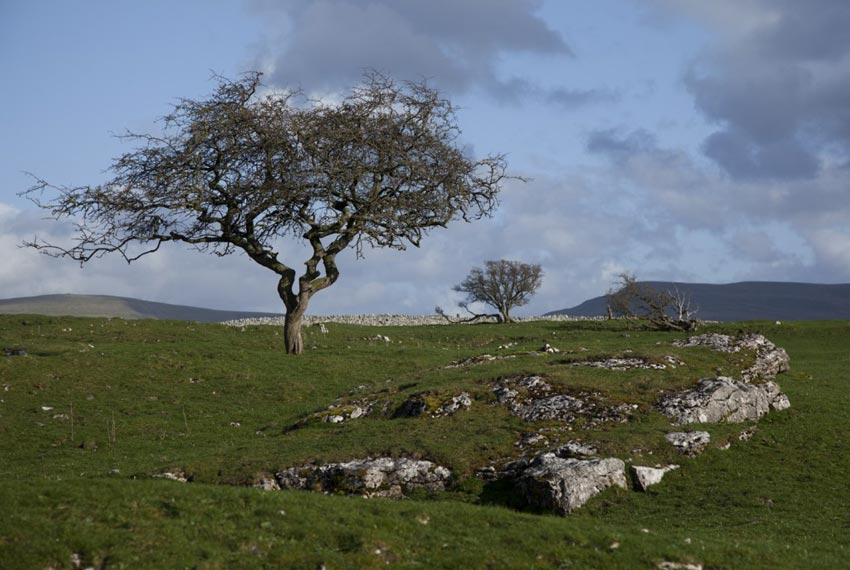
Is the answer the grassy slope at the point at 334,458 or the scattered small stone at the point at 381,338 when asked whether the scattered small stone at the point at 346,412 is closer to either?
the grassy slope at the point at 334,458

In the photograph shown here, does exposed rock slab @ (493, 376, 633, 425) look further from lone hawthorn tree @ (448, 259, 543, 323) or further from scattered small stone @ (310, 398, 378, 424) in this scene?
lone hawthorn tree @ (448, 259, 543, 323)

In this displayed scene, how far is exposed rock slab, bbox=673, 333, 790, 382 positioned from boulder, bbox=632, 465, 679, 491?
15.7m

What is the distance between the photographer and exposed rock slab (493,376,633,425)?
3045 centimetres

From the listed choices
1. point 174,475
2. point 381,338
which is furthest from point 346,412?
point 381,338

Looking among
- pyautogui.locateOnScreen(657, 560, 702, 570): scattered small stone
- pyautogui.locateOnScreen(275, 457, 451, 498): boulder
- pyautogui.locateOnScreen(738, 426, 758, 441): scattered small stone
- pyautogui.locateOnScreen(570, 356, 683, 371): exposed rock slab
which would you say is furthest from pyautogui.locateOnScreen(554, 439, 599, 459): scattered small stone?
pyautogui.locateOnScreen(570, 356, 683, 371): exposed rock slab

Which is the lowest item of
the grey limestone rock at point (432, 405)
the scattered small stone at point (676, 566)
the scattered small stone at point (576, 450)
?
the scattered small stone at point (676, 566)

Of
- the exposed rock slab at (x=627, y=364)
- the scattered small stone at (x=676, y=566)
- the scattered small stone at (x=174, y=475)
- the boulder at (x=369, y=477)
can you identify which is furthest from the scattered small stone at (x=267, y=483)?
the exposed rock slab at (x=627, y=364)

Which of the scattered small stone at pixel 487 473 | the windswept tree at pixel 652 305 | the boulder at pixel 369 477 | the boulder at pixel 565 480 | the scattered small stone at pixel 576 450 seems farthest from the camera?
the windswept tree at pixel 652 305

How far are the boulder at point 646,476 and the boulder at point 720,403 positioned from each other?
5108mm

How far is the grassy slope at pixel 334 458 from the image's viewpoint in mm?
17766

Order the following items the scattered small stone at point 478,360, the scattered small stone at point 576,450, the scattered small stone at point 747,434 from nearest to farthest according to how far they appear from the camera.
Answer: the scattered small stone at point 576,450
the scattered small stone at point 747,434
the scattered small stone at point 478,360

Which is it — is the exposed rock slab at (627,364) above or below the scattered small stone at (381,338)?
below

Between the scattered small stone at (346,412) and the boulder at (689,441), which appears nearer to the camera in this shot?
the boulder at (689,441)

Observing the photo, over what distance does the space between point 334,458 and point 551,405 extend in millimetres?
8869
